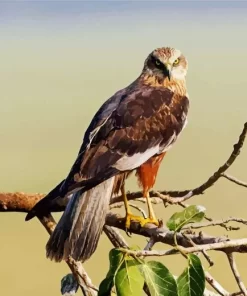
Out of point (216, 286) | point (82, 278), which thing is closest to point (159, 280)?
point (216, 286)

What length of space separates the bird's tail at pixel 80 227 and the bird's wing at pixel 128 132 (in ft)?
0.29

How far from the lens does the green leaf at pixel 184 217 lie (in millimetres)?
1931

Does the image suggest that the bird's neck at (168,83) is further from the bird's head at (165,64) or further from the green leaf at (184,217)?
the green leaf at (184,217)

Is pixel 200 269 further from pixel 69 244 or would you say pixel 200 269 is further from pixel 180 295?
pixel 69 244

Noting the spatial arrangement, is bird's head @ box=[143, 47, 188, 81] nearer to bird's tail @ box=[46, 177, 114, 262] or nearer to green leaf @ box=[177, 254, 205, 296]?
bird's tail @ box=[46, 177, 114, 262]

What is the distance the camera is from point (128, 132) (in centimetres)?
331

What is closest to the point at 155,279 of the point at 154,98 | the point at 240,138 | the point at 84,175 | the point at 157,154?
the point at 240,138

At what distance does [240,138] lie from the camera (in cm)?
236

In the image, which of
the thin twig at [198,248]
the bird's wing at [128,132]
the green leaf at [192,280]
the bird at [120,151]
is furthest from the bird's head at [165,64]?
the green leaf at [192,280]

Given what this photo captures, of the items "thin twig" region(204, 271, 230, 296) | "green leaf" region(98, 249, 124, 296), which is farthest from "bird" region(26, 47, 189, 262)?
"green leaf" region(98, 249, 124, 296)

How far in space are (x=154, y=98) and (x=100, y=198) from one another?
0.89 meters

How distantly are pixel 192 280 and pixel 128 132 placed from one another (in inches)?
60.2

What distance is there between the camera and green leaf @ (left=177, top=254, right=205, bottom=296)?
183cm

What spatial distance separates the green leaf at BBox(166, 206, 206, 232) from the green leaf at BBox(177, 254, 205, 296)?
4.3 inches
